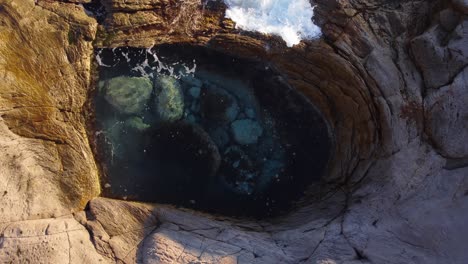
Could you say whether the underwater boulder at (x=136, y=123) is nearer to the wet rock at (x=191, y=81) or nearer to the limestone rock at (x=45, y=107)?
the limestone rock at (x=45, y=107)

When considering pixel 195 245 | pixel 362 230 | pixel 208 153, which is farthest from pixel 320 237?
pixel 208 153

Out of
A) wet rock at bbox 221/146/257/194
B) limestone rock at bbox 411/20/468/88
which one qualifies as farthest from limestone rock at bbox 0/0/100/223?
limestone rock at bbox 411/20/468/88

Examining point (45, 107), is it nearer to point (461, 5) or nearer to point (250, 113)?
point (250, 113)

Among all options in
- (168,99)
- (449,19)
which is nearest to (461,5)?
(449,19)

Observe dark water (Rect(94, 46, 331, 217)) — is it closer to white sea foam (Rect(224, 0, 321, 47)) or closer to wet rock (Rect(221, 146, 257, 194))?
wet rock (Rect(221, 146, 257, 194))

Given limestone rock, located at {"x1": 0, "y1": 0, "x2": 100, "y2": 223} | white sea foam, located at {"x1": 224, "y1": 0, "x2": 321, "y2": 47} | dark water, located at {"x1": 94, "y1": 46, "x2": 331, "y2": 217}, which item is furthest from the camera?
dark water, located at {"x1": 94, "y1": 46, "x2": 331, "y2": 217}

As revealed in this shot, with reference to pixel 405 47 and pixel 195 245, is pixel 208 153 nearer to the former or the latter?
pixel 195 245


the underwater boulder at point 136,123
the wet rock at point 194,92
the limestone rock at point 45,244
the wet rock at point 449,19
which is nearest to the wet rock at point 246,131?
the wet rock at point 194,92

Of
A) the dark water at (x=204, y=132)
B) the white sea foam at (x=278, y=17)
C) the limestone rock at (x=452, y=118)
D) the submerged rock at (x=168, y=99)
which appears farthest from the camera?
the submerged rock at (x=168, y=99)
